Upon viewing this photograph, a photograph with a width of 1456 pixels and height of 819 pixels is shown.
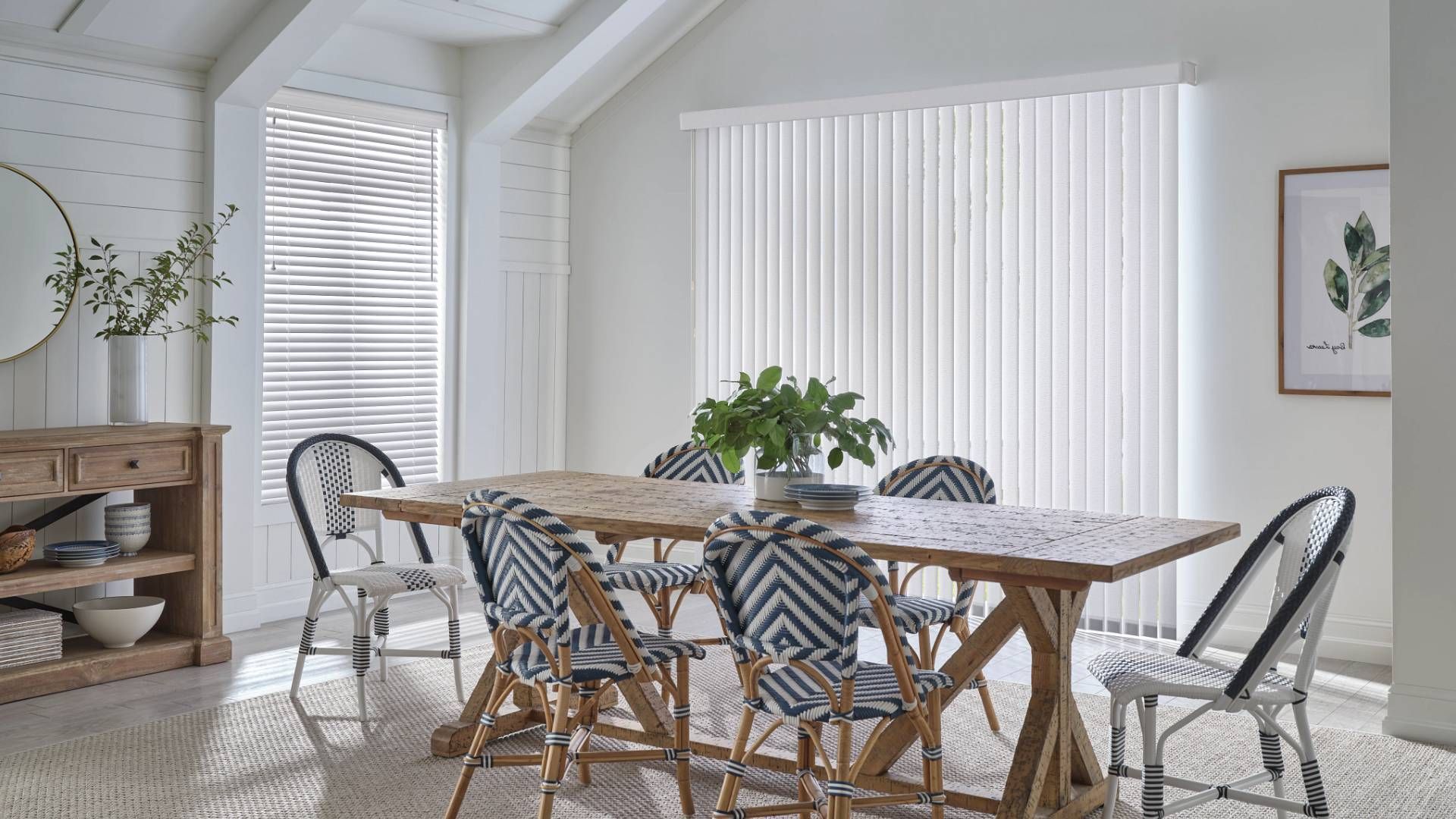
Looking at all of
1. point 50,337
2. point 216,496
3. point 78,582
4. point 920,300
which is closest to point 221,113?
point 50,337

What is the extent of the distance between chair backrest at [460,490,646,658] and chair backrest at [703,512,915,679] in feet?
1.15

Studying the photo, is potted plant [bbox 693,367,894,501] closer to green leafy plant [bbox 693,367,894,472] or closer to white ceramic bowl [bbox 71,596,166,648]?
green leafy plant [bbox 693,367,894,472]

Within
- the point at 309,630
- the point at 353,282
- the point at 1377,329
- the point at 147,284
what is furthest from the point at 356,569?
the point at 1377,329

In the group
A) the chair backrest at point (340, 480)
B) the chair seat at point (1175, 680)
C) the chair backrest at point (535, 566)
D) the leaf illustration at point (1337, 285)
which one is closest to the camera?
the chair seat at point (1175, 680)

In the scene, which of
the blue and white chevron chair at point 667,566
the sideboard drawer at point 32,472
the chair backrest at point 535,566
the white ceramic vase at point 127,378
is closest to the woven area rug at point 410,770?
the blue and white chevron chair at point 667,566

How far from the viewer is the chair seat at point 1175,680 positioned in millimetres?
2840

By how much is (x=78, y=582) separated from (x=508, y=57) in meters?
3.02

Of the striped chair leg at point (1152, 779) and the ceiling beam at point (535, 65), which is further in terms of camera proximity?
the ceiling beam at point (535, 65)

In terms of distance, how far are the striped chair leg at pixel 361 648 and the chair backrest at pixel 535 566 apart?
3.98 ft

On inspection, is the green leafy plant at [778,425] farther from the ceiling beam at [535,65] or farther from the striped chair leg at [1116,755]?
the ceiling beam at [535,65]

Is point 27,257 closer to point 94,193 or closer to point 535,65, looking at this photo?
point 94,193

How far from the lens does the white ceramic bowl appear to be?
4.64 m

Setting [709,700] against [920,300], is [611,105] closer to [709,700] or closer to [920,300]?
[920,300]

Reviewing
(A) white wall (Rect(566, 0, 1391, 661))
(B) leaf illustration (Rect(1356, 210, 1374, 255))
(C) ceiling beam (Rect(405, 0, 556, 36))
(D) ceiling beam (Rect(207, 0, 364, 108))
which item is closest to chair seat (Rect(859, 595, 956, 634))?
A: (A) white wall (Rect(566, 0, 1391, 661))
